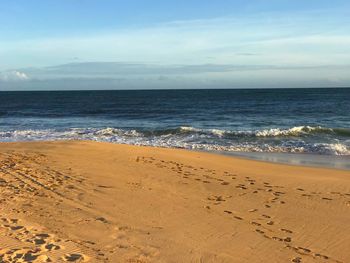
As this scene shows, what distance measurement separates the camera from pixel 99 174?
9.36 m

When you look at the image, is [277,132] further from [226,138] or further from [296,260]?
[296,260]

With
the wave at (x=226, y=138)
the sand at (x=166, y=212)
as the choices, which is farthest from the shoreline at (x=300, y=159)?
the sand at (x=166, y=212)

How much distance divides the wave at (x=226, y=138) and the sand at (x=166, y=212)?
5369 mm

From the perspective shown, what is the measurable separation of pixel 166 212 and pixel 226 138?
13.5 meters

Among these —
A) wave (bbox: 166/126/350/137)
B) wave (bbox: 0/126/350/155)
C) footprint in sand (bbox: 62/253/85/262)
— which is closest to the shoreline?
wave (bbox: 0/126/350/155)

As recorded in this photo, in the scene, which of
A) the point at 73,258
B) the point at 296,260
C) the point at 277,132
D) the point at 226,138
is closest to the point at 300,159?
the point at 226,138

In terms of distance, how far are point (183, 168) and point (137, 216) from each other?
437 cm

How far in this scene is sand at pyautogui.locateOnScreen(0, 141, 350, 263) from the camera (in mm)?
5031

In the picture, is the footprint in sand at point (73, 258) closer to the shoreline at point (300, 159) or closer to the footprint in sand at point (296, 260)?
the footprint in sand at point (296, 260)

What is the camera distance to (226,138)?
1984 centimetres

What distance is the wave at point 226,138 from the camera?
16.5m

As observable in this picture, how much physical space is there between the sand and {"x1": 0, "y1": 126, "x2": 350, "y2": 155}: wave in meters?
5.37

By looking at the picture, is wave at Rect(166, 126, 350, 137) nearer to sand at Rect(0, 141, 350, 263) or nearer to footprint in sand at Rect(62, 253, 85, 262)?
sand at Rect(0, 141, 350, 263)

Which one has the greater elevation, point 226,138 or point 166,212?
point 166,212
